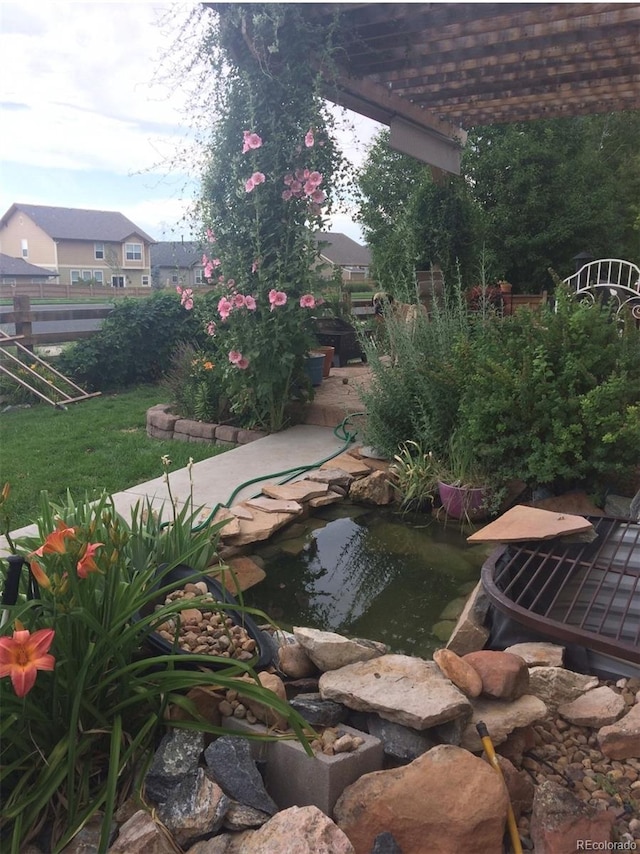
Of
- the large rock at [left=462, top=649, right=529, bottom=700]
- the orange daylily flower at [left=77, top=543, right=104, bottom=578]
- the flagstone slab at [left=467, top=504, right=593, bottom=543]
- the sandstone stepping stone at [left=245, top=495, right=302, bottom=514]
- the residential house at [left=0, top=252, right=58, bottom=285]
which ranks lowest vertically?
the sandstone stepping stone at [left=245, top=495, right=302, bottom=514]

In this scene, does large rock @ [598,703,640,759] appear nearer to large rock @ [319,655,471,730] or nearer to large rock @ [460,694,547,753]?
large rock @ [460,694,547,753]

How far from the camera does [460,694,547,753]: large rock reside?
152cm

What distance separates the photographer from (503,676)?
1.62 meters

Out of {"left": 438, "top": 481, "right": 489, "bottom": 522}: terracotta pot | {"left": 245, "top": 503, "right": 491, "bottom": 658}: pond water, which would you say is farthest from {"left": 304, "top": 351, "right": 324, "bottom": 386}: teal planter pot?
{"left": 438, "top": 481, "right": 489, "bottom": 522}: terracotta pot

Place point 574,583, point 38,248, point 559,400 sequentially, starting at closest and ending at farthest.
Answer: point 574,583, point 559,400, point 38,248

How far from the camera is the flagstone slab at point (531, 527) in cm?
238

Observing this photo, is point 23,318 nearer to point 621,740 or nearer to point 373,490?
point 373,490

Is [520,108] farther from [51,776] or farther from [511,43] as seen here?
[51,776]

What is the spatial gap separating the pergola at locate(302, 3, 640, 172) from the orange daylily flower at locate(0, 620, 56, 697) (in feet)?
13.7

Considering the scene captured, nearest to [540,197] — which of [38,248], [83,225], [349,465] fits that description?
[349,465]

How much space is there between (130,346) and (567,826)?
671 centimetres

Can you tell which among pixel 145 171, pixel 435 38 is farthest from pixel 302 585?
pixel 435 38

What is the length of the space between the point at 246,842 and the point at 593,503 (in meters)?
2.56

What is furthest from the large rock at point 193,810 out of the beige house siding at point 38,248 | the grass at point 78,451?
the beige house siding at point 38,248
